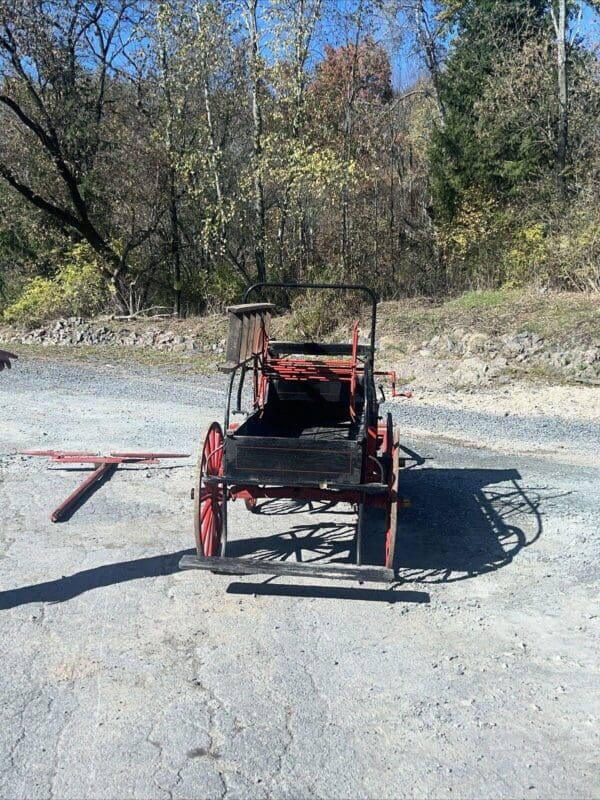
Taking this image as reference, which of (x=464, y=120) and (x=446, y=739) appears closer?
(x=446, y=739)

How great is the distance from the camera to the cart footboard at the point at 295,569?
4.78 m

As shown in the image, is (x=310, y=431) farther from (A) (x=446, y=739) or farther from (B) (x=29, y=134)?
(B) (x=29, y=134)

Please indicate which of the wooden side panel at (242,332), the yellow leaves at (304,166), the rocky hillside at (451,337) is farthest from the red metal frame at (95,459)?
the yellow leaves at (304,166)

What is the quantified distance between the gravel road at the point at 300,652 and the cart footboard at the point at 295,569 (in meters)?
0.26

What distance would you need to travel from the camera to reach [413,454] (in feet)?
29.3

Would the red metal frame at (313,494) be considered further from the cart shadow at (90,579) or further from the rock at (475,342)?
the rock at (475,342)

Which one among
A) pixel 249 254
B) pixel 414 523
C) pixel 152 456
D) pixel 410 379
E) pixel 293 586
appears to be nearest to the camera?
pixel 293 586

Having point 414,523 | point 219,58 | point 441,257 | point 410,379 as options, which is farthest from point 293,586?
point 441,257

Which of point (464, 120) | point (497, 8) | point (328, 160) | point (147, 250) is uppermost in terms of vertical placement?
point (497, 8)

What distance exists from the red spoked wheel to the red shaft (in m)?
1.62

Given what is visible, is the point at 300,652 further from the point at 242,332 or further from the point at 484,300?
the point at 484,300

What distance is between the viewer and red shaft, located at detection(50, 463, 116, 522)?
6676mm

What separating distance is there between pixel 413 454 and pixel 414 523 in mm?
2411

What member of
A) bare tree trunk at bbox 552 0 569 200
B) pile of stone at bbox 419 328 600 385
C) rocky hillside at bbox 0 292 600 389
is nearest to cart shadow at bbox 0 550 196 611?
rocky hillside at bbox 0 292 600 389
